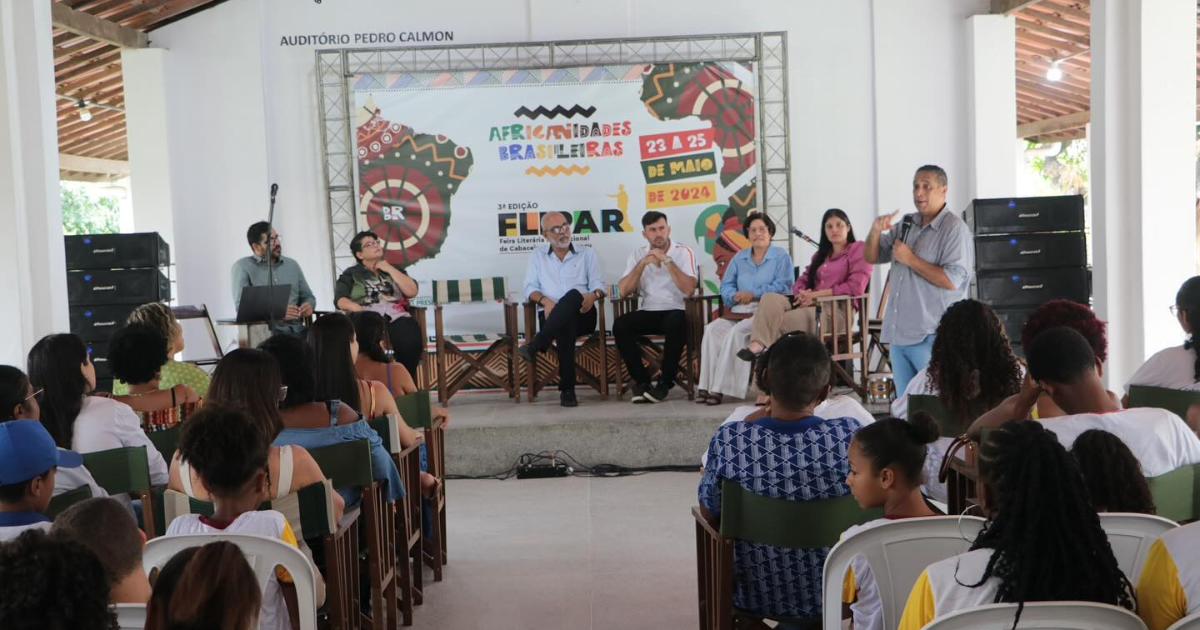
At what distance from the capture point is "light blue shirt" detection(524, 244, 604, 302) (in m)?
7.35

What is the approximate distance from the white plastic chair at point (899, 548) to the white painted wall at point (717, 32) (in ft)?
20.5

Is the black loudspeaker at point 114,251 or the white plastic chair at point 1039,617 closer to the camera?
the white plastic chair at point 1039,617

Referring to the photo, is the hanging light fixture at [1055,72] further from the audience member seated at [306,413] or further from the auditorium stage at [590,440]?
the audience member seated at [306,413]

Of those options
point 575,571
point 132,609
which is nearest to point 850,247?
point 575,571

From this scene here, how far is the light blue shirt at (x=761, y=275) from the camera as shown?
687cm

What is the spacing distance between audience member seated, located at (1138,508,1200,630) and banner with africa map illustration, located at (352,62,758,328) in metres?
6.36

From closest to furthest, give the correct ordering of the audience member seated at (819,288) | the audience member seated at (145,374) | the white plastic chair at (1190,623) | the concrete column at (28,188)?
the white plastic chair at (1190,623)
the audience member seated at (145,374)
the concrete column at (28,188)
the audience member seated at (819,288)

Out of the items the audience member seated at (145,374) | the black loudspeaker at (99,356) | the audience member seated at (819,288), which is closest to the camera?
the audience member seated at (145,374)

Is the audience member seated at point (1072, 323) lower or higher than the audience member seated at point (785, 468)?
higher

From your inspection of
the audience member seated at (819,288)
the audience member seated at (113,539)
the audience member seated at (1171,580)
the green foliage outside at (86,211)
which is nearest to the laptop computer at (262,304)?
the audience member seated at (819,288)

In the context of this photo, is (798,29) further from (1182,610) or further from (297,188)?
(1182,610)

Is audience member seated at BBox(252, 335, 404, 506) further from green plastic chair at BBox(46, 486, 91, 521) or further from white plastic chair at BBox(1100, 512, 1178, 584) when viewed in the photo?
white plastic chair at BBox(1100, 512, 1178, 584)

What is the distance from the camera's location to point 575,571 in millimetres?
4328

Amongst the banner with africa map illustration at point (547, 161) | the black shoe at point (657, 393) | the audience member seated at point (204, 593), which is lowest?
the black shoe at point (657, 393)
